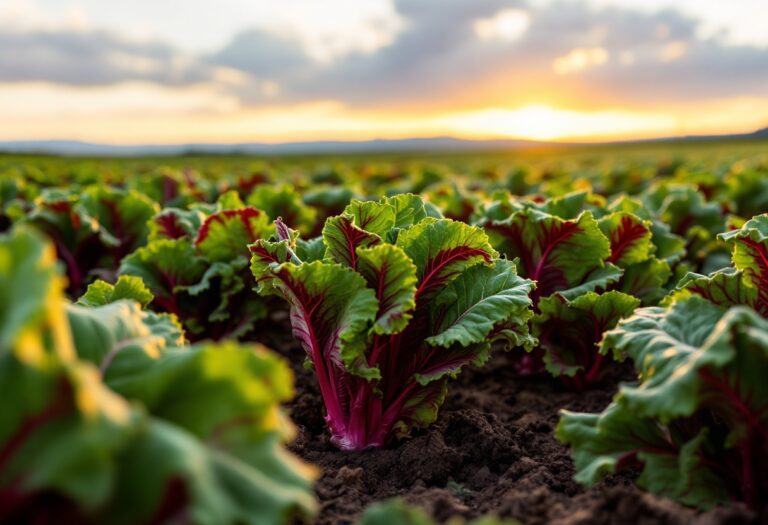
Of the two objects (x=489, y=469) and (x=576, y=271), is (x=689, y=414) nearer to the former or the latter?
(x=489, y=469)

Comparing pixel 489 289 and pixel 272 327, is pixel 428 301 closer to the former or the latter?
pixel 489 289

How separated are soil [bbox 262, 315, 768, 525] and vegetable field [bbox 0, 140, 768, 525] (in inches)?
0.5

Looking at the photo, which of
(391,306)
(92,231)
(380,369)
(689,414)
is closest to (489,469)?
Result: (380,369)

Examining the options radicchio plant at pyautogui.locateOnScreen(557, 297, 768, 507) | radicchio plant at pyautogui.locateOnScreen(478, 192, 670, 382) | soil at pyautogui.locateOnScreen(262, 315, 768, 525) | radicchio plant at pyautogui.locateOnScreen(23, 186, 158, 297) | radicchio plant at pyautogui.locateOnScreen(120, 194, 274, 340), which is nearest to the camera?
radicchio plant at pyautogui.locateOnScreen(557, 297, 768, 507)

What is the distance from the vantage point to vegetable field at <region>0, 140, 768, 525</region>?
5.30 feet

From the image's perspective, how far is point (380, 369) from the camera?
11.8 ft

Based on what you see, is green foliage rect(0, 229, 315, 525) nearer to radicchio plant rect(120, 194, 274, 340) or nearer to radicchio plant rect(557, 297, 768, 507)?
radicchio plant rect(557, 297, 768, 507)

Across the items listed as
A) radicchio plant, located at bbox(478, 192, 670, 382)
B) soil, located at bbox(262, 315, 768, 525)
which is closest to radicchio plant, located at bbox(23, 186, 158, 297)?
soil, located at bbox(262, 315, 768, 525)

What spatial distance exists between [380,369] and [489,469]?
30.3 inches

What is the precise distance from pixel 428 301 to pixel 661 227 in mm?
2837

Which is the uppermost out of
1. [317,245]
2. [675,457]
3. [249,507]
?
[317,245]

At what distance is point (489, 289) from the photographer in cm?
338

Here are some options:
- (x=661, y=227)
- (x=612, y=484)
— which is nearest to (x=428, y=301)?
(x=612, y=484)

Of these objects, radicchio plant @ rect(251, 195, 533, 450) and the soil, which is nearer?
the soil
